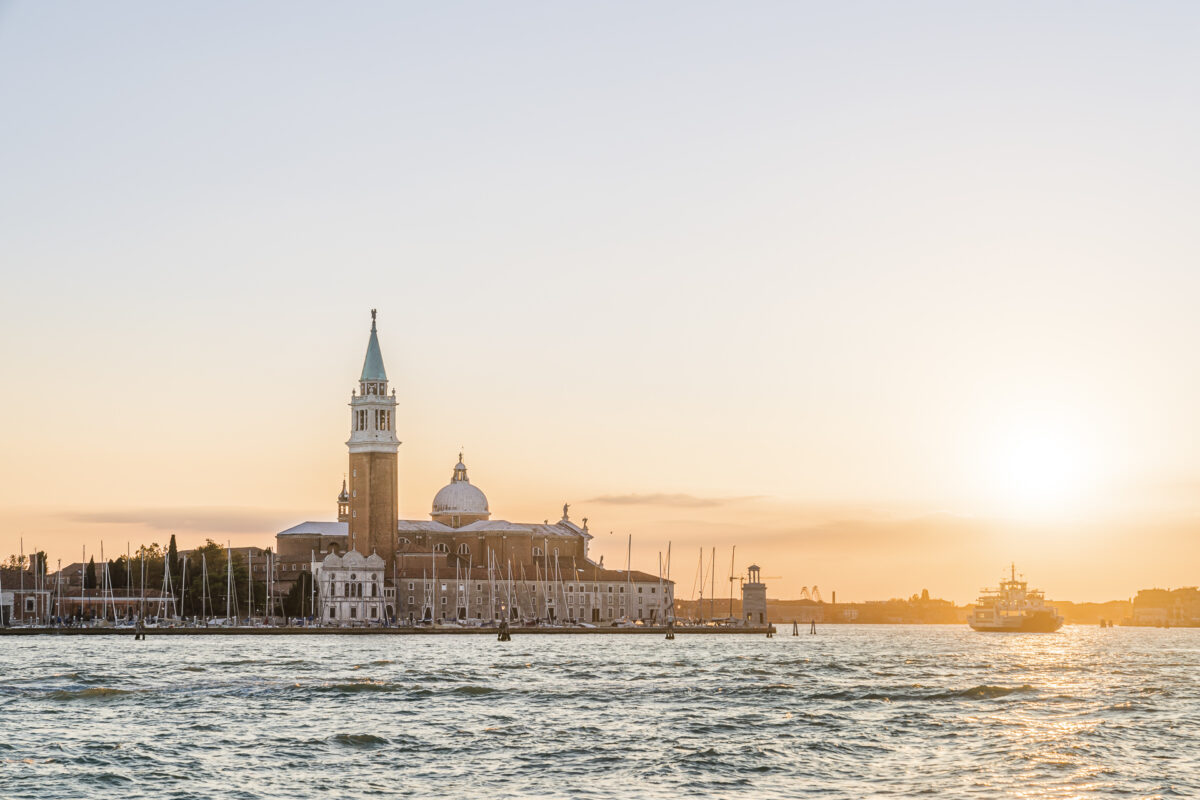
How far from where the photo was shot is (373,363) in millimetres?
135625

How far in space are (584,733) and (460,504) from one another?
406 ft

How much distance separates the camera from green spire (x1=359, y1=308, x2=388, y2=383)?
135 meters

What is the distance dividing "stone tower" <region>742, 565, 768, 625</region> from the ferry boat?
31.0 m

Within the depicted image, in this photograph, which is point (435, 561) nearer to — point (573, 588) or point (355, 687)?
point (573, 588)

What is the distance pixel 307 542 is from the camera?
14775cm

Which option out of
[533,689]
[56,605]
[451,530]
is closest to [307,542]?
[451,530]

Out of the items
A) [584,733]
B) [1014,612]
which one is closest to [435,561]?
[1014,612]

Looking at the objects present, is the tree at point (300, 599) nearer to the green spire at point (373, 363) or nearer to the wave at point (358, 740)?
the green spire at point (373, 363)

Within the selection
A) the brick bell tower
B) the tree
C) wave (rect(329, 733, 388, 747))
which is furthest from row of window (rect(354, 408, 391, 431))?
wave (rect(329, 733, 388, 747))

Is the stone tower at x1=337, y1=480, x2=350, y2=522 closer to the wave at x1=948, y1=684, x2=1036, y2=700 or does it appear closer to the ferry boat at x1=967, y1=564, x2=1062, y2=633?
the ferry boat at x1=967, y1=564, x2=1062, y2=633

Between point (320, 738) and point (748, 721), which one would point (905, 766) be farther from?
point (320, 738)

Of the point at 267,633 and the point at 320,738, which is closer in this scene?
the point at 320,738

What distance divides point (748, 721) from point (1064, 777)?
408 inches

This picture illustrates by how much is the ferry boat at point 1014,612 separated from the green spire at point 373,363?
7134 cm
